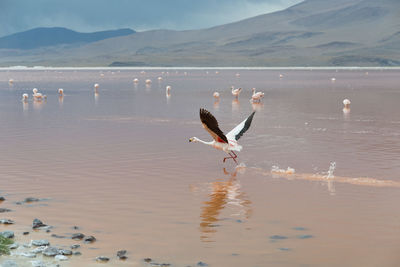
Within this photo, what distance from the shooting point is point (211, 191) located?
12250 millimetres

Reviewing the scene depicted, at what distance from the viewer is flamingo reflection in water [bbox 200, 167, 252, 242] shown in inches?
382

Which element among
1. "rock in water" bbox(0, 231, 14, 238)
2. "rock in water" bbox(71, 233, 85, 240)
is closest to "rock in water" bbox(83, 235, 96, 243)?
"rock in water" bbox(71, 233, 85, 240)

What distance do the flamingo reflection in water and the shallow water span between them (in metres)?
0.03

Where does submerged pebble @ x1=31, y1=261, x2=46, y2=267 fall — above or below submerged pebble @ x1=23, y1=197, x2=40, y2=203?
below

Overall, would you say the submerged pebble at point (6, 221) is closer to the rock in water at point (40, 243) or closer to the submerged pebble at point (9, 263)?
the rock in water at point (40, 243)

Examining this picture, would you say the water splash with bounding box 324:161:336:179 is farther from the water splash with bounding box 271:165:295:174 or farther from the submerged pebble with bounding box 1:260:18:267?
the submerged pebble with bounding box 1:260:18:267

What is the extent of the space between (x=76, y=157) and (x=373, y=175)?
6947 millimetres

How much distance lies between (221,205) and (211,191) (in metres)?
1.17

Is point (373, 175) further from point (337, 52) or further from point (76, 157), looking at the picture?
point (337, 52)

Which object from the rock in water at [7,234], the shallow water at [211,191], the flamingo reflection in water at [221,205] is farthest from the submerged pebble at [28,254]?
the flamingo reflection in water at [221,205]

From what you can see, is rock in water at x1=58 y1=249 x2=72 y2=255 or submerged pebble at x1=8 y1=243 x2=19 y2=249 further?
submerged pebble at x1=8 y1=243 x2=19 y2=249

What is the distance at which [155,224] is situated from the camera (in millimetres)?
9781

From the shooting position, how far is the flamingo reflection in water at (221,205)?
9.70 m

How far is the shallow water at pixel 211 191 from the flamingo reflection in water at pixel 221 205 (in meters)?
0.03
